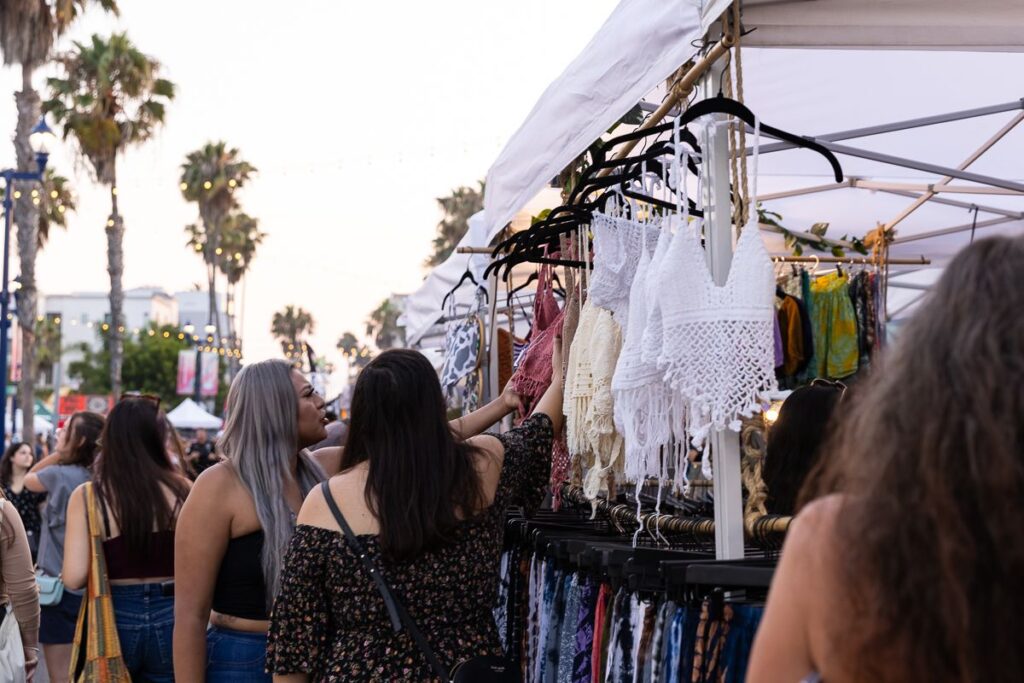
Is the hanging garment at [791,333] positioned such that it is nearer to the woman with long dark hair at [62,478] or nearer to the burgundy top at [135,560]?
the burgundy top at [135,560]

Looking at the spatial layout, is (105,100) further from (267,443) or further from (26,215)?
(267,443)

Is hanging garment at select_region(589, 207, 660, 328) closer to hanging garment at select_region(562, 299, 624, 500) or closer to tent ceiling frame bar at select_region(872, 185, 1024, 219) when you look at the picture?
hanging garment at select_region(562, 299, 624, 500)

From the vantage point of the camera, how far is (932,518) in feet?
5.20

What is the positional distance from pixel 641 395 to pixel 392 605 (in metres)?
0.91

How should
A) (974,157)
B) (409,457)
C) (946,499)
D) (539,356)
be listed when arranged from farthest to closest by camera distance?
(974,157), (539,356), (409,457), (946,499)

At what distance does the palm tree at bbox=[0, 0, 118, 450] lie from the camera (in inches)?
981

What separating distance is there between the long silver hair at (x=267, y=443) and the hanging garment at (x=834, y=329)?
4.38m

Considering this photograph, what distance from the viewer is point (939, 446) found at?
5.24 feet

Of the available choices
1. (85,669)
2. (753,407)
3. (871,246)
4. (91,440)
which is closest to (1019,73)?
(871,246)

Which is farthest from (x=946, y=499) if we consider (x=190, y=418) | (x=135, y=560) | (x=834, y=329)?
(x=190, y=418)

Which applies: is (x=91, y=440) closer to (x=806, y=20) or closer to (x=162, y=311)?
(x=806, y=20)

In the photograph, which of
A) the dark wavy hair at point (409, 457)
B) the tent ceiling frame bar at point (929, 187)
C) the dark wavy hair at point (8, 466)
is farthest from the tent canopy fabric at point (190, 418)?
the dark wavy hair at point (409, 457)

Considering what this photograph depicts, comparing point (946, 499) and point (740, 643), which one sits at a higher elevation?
point (946, 499)

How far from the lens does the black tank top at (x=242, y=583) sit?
4137 millimetres
